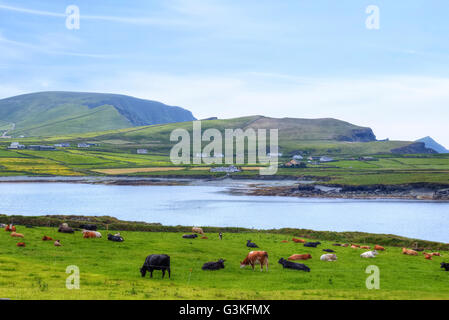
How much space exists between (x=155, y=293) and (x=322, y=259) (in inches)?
675

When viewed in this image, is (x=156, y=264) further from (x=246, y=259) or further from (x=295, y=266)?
(x=295, y=266)

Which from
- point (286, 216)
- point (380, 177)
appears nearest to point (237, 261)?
point (286, 216)

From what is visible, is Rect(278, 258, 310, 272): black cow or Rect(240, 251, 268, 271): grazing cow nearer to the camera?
Rect(240, 251, 268, 271): grazing cow

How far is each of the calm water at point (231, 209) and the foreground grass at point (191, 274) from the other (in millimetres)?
39823

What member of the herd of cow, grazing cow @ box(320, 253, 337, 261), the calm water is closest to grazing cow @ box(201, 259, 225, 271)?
the herd of cow

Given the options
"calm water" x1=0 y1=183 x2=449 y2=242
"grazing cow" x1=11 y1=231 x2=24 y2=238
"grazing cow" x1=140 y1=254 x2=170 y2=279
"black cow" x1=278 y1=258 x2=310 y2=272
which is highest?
"grazing cow" x1=140 y1=254 x2=170 y2=279

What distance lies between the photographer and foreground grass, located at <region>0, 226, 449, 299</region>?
19.9m

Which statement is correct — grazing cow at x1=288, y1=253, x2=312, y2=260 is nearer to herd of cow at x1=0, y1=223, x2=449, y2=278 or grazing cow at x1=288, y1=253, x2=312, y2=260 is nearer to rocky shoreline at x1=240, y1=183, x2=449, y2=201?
herd of cow at x1=0, y1=223, x2=449, y2=278

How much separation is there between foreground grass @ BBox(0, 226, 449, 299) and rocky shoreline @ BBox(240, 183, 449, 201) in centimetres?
8662

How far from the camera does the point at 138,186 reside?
146 meters

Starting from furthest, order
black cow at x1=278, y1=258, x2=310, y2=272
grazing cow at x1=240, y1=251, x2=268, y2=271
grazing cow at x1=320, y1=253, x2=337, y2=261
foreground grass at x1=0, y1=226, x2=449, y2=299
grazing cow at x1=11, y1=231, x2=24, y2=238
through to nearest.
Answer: grazing cow at x1=11, y1=231, x2=24, y2=238 → grazing cow at x1=320, y1=253, x2=337, y2=261 → black cow at x1=278, y1=258, x2=310, y2=272 → grazing cow at x1=240, y1=251, x2=268, y2=271 → foreground grass at x1=0, y1=226, x2=449, y2=299

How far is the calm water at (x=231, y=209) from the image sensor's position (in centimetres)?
8025

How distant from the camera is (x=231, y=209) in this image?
99.1 meters
